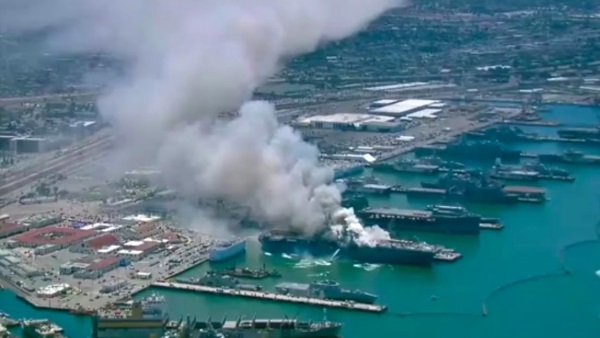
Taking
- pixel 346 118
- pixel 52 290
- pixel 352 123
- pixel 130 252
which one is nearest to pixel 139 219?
pixel 130 252

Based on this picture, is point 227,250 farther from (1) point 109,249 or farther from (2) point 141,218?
(2) point 141,218

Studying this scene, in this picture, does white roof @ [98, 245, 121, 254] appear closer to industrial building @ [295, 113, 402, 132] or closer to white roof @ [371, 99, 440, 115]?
industrial building @ [295, 113, 402, 132]

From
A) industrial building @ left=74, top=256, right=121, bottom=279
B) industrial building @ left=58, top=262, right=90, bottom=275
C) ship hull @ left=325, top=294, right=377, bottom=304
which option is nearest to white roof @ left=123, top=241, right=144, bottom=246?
industrial building @ left=74, top=256, right=121, bottom=279

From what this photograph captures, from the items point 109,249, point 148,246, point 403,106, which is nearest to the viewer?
point 109,249

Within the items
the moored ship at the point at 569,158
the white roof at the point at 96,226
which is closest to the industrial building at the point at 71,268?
the white roof at the point at 96,226

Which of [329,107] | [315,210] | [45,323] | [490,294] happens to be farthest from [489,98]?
[45,323]

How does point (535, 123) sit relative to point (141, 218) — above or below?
above
